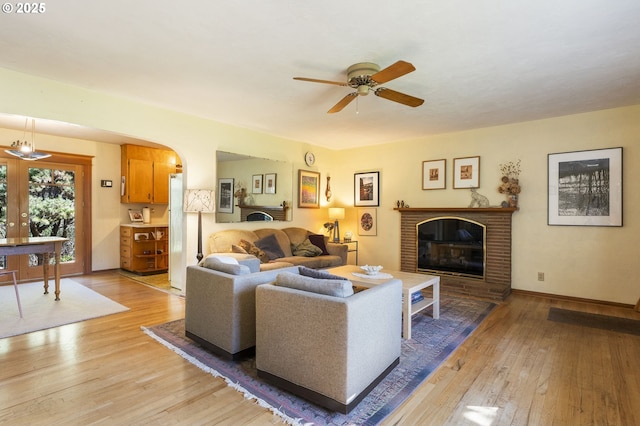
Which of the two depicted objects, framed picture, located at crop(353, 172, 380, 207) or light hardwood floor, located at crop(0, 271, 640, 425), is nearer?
light hardwood floor, located at crop(0, 271, 640, 425)

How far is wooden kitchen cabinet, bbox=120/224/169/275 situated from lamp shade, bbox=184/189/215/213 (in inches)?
92.6

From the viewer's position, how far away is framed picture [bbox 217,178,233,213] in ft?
16.3

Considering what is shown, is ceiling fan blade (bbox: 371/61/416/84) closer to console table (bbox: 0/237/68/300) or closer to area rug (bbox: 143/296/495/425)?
area rug (bbox: 143/296/495/425)

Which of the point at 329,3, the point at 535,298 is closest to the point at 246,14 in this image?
the point at 329,3

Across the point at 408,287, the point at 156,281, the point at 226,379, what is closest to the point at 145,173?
the point at 156,281

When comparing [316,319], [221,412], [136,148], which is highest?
[136,148]

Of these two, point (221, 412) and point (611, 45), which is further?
point (611, 45)

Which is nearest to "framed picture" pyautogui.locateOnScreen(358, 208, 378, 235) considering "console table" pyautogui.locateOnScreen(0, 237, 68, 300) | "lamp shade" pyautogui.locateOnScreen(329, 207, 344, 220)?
"lamp shade" pyautogui.locateOnScreen(329, 207, 344, 220)

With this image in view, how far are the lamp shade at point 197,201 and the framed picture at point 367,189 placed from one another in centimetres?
326

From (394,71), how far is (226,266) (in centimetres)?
208

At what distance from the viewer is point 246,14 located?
2252 millimetres

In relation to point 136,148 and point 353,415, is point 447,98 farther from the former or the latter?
point 136,148

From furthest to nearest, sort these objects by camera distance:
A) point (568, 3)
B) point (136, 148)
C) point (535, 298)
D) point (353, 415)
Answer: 1. point (136, 148)
2. point (535, 298)
3. point (568, 3)
4. point (353, 415)

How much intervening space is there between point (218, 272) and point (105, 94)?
105 inches
